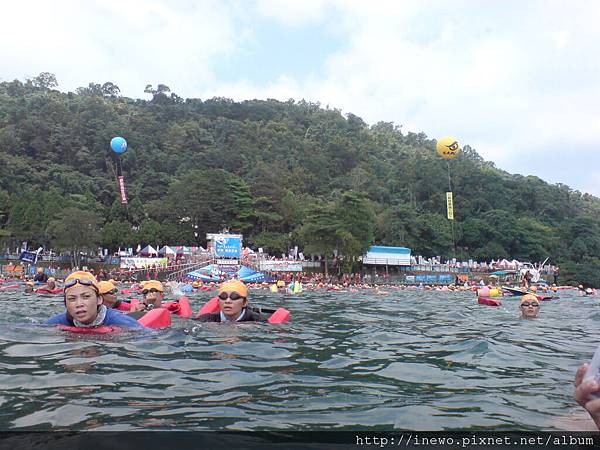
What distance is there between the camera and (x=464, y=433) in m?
3.24

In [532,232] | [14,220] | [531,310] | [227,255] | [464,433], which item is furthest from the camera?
[532,232]

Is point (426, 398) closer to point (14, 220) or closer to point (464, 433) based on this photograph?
point (464, 433)

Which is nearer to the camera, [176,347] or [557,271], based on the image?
[176,347]

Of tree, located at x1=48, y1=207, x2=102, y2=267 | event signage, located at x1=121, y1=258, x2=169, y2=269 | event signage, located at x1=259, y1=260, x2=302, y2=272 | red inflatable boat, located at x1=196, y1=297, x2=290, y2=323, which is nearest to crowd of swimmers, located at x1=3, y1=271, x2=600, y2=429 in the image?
red inflatable boat, located at x1=196, y1=297, x2=290, y2=323

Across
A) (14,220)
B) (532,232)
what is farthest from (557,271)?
(14,220)

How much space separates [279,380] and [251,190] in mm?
66543

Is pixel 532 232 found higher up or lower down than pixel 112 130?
lower down

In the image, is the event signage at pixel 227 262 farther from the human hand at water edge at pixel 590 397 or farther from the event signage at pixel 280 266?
Answer: the human hand at water edge at pixel 590 397

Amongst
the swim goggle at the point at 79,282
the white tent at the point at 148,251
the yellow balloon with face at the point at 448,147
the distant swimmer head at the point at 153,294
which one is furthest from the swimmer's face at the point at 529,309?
the white tent at the point at 148,251

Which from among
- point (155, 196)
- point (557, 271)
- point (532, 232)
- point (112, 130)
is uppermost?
point (112, 130)

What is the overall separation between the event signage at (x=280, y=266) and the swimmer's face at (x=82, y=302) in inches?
1501

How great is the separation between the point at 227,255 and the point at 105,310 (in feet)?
123

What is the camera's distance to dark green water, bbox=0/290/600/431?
11.5 ft

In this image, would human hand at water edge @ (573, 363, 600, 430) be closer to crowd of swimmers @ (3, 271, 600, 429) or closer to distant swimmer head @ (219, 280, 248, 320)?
crowd of swimmers @ (3, 271, 600, 429)
